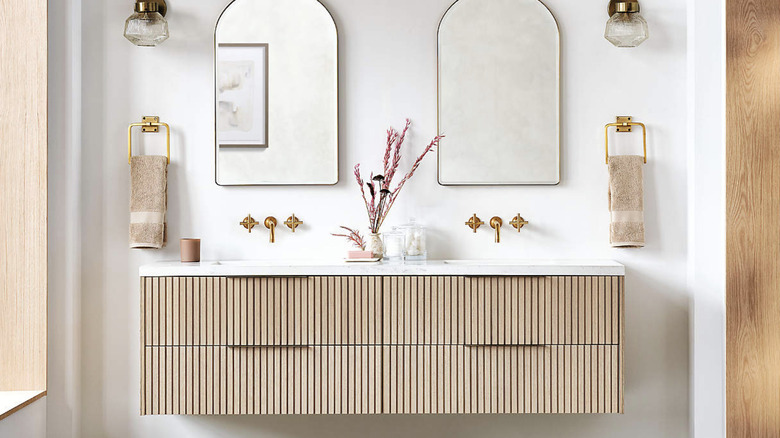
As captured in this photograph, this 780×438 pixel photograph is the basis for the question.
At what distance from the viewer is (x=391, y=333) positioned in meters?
2.04

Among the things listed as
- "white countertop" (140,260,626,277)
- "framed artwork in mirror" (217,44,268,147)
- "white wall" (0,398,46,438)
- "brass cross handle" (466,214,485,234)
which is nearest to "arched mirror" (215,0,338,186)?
"framed artwork in mirror" (217,44,268,147)

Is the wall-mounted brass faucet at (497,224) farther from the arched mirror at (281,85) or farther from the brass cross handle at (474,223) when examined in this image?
the arched mirror at (281,85)

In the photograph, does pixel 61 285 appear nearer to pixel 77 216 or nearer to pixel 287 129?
pixel 77 216

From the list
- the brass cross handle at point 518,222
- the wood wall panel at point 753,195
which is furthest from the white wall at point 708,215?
the brass cross handle at point 518,222

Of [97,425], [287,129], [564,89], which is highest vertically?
[564,89]

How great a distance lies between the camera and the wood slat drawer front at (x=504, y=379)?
2.04 metres

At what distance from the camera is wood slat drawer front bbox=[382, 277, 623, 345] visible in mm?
2039

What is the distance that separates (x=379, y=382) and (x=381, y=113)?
996mm

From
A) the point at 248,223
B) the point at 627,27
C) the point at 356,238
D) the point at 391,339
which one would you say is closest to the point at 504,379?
the point at 391,339

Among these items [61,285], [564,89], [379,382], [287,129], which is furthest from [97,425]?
[564,89]

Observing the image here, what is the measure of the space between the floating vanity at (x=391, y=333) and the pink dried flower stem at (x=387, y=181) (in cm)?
30

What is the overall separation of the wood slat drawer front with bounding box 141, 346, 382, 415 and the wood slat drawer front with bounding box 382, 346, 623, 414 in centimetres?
10

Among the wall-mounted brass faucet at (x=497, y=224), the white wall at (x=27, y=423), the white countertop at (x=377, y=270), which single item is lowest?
the white wall at (x=27, y=423)

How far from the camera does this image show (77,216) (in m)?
2.34
